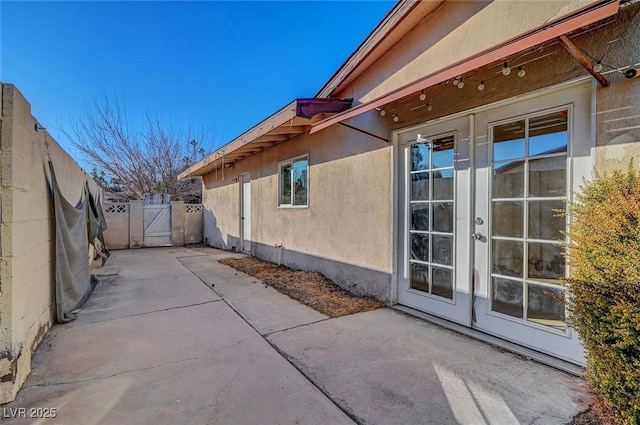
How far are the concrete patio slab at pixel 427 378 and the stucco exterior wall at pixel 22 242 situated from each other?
2.07m

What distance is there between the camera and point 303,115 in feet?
15.2

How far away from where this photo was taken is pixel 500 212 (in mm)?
3105

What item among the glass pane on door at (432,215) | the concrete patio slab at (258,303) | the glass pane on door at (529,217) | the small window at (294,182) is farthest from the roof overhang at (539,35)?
the small window at (294,182)

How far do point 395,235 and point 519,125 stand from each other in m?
1.94

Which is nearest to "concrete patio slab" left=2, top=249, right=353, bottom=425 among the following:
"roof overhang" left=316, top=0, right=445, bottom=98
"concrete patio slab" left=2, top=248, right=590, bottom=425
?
"concrete patio slab" left=2, top=248, right=590, bottom=425

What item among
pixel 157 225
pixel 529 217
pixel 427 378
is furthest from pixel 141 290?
pixel 157 225

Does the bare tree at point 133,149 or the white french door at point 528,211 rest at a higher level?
the bare tree at point 133,149

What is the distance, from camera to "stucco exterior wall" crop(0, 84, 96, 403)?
2232 mm

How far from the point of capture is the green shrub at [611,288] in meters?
1.65

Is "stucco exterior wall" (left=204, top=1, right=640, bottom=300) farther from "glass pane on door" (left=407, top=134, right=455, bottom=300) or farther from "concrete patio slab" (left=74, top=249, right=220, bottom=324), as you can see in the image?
"concrete patio slab" (left=74, top=249, right=220, bottom=324)

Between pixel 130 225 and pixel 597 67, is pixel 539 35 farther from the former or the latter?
pixel 130 225

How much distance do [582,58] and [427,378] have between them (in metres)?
2.66

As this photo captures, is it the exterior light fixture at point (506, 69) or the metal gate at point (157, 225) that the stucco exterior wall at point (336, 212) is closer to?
the exterior light fixture at point (506, 69)

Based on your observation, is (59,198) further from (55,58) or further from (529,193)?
(55,58)
